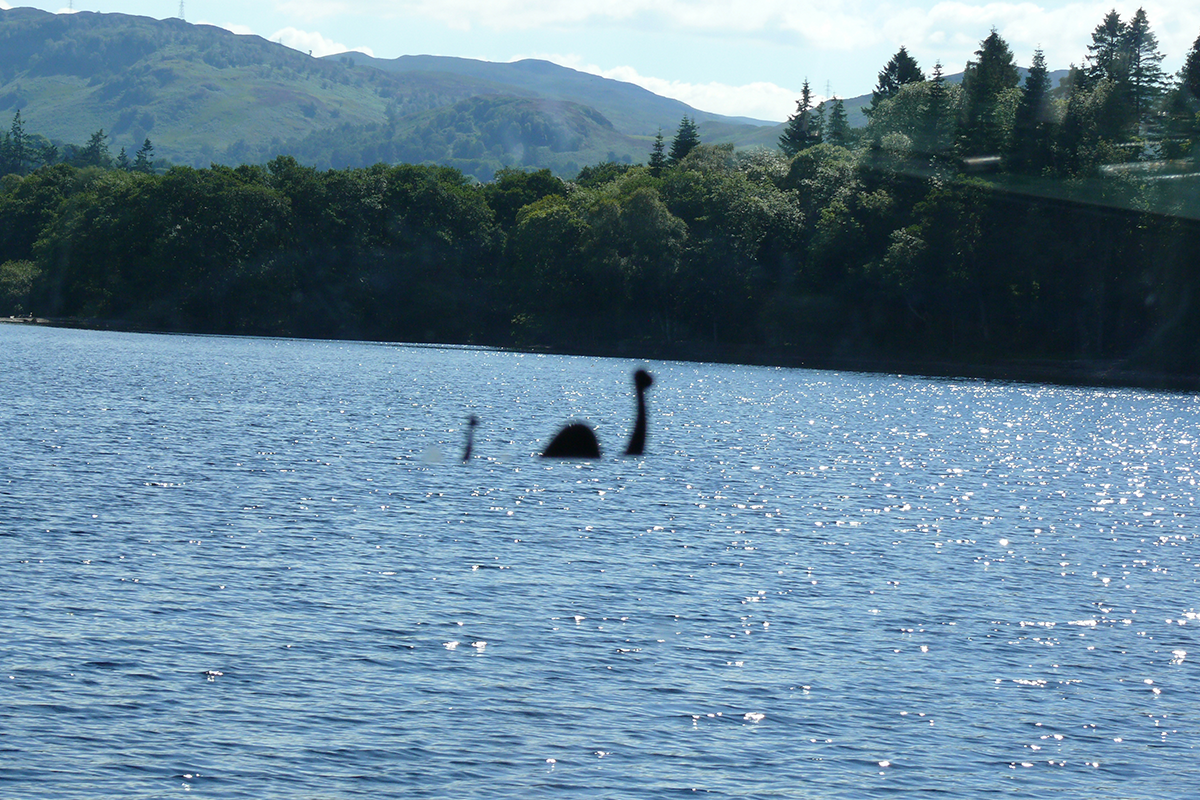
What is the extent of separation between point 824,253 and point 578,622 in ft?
419

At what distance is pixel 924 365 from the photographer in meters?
153

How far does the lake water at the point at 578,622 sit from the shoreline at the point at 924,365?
72037 millimetres

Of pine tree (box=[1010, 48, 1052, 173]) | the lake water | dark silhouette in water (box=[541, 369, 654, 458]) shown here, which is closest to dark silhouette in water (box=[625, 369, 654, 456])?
dark silhouette in water (box=[541, 369, 654, 458])

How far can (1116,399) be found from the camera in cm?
12181

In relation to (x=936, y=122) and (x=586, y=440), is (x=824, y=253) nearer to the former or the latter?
(x=936, y=122)

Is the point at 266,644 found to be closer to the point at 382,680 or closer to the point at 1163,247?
the point at 382,680

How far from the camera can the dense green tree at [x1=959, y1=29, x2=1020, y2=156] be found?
14788cm

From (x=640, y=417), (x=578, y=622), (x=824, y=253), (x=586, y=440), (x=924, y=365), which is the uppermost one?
(x=824, y=253)

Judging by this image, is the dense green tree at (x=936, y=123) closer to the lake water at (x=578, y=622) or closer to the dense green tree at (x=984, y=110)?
the dense green tree at (x=984, y=110)

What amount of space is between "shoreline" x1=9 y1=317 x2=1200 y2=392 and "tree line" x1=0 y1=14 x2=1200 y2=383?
53 centimetres

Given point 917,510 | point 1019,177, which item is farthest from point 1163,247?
point 917,510

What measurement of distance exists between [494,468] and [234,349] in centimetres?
10720

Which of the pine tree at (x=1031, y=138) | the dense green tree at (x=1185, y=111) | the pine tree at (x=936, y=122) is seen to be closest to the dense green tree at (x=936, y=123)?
the pine tree at (x=936, y=122)

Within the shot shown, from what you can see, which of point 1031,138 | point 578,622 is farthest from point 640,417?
point 1031,138
